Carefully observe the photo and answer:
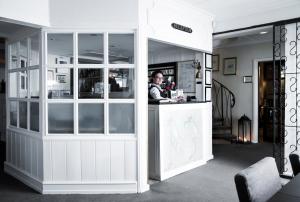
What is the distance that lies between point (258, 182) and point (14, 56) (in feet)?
13.5

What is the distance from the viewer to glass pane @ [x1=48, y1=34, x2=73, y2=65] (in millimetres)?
3323

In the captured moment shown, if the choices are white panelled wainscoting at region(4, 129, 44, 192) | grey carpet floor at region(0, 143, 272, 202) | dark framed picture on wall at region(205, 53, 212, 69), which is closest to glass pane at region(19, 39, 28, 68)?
white panelled wainscoting at region(4, 129, 44, 192)

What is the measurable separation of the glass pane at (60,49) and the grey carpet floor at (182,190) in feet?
5.86

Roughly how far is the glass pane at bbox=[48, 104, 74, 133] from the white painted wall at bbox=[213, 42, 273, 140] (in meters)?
5.23

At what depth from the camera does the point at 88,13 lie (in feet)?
10.8

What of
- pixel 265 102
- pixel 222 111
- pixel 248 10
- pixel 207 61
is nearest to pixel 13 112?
pixel 207 61

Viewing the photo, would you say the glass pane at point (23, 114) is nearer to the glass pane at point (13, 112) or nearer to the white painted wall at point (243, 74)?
the glass pane at point (13, 112)

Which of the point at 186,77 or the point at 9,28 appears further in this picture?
the point at 186,77

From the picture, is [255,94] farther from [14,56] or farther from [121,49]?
[14,56]

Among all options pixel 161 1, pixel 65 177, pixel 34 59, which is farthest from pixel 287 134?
pixel 34 59

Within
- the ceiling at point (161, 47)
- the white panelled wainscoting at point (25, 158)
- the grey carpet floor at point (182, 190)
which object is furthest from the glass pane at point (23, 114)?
the ceiling at point (161, 47)

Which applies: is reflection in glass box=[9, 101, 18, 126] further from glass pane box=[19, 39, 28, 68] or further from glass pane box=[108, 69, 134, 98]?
glass pane box=[108, 69, 134, 98]

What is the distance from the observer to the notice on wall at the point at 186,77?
6098mm

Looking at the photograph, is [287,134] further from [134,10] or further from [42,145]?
[42,145]
